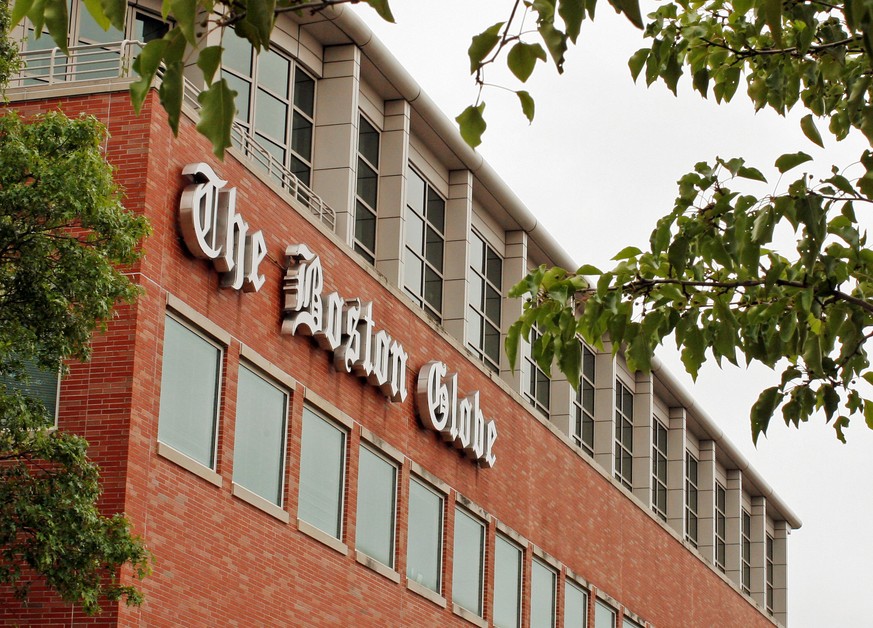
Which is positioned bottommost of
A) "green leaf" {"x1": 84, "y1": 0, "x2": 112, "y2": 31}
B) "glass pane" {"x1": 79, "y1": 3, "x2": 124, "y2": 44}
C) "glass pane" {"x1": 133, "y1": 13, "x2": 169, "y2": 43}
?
"green leaf" {"x1": 84, "y1": 0, "x2": 112, "y2": 31}

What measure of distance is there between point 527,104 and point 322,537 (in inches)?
807

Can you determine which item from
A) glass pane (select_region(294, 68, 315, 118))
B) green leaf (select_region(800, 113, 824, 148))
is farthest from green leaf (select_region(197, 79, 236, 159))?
glass pane (select_region(294, 68, 315, 118))

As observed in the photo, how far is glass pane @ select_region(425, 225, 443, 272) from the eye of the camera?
35688 millimetres

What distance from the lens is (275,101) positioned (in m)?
30.5

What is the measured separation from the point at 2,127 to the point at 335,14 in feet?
41.3

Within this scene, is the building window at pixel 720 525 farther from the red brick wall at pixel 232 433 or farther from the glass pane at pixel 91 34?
the glass pane at pixel 91 34

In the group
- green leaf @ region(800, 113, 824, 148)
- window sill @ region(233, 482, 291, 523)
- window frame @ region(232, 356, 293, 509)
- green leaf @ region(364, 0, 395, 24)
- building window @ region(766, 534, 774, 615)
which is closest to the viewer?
green leaf @ region(364, 0, 395, 24)

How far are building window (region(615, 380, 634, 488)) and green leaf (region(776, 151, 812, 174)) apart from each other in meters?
38.7

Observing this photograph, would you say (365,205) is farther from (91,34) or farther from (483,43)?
(483,43)

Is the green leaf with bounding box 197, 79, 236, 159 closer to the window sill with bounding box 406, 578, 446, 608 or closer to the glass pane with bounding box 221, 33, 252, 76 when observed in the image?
the window sill with bounding box 406, 578, 446, 608

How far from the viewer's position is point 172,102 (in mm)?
5164

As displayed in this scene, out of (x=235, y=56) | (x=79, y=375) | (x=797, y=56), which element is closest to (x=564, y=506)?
(x=235, y=56)

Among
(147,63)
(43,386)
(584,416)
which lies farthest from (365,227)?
(147,63)

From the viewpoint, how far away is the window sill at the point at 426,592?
2894cm
